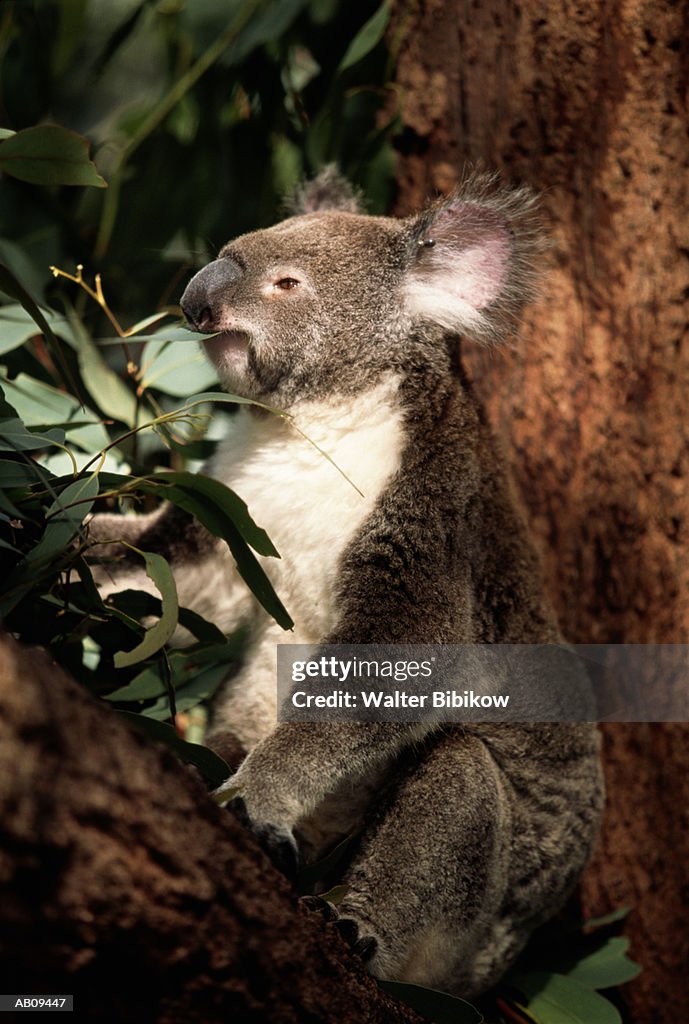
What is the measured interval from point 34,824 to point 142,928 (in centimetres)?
24

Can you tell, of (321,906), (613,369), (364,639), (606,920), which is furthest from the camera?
(613,369)

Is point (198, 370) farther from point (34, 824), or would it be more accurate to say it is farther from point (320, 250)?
point (34, 824)

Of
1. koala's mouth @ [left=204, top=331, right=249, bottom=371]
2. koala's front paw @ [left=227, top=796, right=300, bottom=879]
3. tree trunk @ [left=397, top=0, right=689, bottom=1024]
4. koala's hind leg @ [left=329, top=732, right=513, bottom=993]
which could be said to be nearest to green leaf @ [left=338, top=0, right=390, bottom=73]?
tree trunk @ [left=397, top=0, right=689, bottom=1024]

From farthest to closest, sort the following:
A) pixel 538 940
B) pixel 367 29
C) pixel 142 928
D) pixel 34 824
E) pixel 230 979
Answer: pixel 367 29 < pixel 538 940 < pixel 230 979 < pixel 142 928 < pixel 34 824

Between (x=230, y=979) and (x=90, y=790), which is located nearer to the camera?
(x=90, y=790)

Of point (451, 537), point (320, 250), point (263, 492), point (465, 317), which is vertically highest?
point (320, 250)

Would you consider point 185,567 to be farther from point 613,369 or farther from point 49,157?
point 613,369

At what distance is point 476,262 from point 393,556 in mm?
895

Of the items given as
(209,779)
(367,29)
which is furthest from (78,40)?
(209,779)

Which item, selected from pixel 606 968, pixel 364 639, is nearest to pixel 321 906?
pixel 364 639

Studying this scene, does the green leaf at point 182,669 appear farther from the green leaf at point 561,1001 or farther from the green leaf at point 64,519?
the green leaf at point 561,1001

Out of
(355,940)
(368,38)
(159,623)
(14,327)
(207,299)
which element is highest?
(368,38)

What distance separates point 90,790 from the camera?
1183 millimetres

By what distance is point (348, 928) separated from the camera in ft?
6.46
